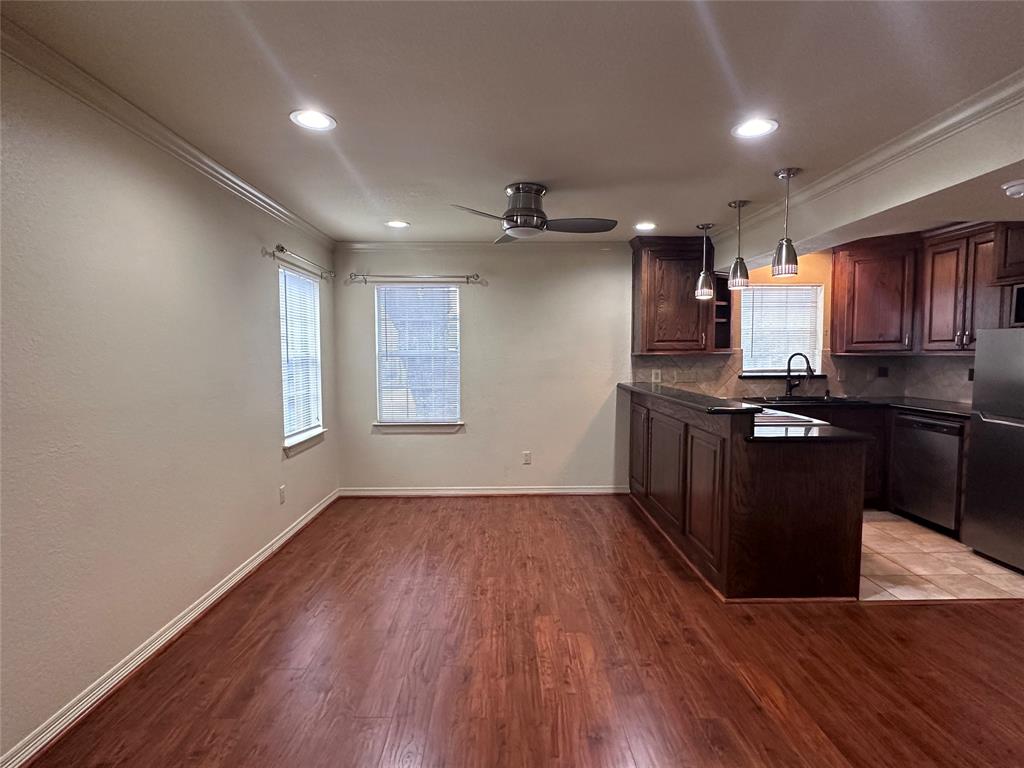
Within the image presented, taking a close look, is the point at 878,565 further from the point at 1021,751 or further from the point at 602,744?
the point at 602,744

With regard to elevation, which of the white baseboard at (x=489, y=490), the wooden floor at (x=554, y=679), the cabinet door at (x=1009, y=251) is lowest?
the wooden floor at (x=554, y=679)

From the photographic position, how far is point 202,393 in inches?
106

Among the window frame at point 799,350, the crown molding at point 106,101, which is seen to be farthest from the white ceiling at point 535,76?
the window frame at point 799,350

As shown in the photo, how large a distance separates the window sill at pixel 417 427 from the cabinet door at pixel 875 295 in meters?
3.71

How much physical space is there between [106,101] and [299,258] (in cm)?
198

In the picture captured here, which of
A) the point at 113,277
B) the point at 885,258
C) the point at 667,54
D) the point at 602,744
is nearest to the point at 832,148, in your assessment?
the point at 667,54

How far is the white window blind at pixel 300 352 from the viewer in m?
3.79

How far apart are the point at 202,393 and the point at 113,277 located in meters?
0.78

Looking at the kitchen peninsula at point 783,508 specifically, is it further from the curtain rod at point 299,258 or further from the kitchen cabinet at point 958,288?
the curtain rod at point 299,258

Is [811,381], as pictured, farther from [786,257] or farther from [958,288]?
[786,257]

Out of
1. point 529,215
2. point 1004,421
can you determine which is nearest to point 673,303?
point 529,215

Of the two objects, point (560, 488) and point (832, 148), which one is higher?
point (832, 148)

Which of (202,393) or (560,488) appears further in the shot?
(560,488)

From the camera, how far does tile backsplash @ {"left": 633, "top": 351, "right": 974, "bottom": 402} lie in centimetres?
479
